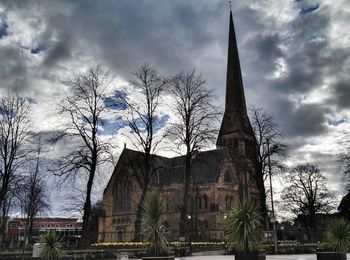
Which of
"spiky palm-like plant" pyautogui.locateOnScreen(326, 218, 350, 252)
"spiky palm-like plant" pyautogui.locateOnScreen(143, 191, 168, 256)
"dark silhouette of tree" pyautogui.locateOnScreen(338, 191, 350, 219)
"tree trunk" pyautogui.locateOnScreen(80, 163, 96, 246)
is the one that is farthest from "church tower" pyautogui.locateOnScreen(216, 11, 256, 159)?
"spiky palm-like plant" pyautogui.locateOnScreen(143, 191, 168, 256)

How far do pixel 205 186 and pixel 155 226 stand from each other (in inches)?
2059

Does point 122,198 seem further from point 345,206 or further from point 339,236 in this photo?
point 339,236

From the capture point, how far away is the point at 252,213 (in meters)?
14.2

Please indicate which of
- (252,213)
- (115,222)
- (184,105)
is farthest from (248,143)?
(115,222)

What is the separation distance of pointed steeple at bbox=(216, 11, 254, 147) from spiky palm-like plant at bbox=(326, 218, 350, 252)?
174 feet

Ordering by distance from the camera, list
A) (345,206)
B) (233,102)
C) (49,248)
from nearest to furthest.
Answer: (49,248) → (345,206) → (233,102)

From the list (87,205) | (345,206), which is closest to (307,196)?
(345,206)

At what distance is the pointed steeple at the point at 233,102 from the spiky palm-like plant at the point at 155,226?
58901mm

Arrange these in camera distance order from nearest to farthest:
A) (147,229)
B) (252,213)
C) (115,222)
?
(147,229) < (252,213) < (115,222)

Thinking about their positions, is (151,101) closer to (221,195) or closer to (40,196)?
(40,196)

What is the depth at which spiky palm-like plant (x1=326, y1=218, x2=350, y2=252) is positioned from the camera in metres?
17.6

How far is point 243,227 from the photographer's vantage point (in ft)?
46.2

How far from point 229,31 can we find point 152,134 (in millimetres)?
47031

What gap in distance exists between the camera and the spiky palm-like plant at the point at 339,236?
17.6 m
